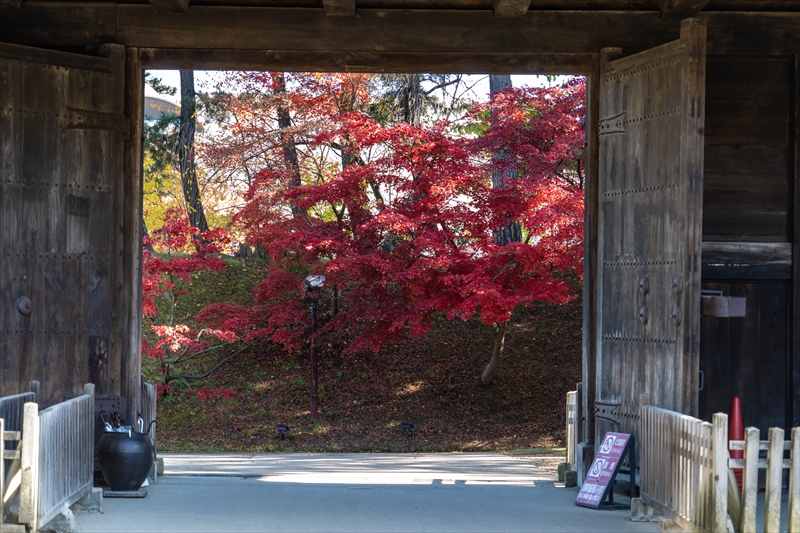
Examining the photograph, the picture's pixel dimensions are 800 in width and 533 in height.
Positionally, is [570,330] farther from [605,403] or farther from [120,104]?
[120,104]

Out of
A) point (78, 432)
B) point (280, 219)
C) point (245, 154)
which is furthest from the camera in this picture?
point (245, 154)

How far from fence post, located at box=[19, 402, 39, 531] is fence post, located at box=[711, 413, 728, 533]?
3.83 meters

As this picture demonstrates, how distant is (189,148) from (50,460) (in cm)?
1430

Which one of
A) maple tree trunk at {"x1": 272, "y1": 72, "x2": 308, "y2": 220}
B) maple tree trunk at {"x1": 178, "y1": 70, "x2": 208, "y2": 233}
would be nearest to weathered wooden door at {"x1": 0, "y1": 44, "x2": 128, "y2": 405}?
maple tree trunk at {"x1": 272, "y1": 72, "x2": 308, "y2": 220}

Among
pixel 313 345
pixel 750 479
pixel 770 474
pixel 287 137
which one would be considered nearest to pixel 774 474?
pixel 770 474

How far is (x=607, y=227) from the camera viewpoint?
754 centimetres

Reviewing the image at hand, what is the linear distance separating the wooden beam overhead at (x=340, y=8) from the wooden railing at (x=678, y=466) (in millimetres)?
3783

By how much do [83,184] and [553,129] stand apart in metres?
8.14

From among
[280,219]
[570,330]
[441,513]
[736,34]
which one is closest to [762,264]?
[736,34]

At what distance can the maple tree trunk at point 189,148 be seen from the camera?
19078 mm

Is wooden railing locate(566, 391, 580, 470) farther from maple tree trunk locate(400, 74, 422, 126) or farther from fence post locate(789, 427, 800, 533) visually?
maple tree trunk locate(400, 74, 422, 126)

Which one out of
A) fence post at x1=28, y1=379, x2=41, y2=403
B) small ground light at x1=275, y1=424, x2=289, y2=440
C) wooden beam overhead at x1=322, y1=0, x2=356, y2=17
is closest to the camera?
fence post at x1=28, y1=379, x2=41, y2=403

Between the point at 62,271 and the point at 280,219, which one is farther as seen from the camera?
the point at 280,219

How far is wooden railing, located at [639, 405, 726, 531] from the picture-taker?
5219 millimetres
